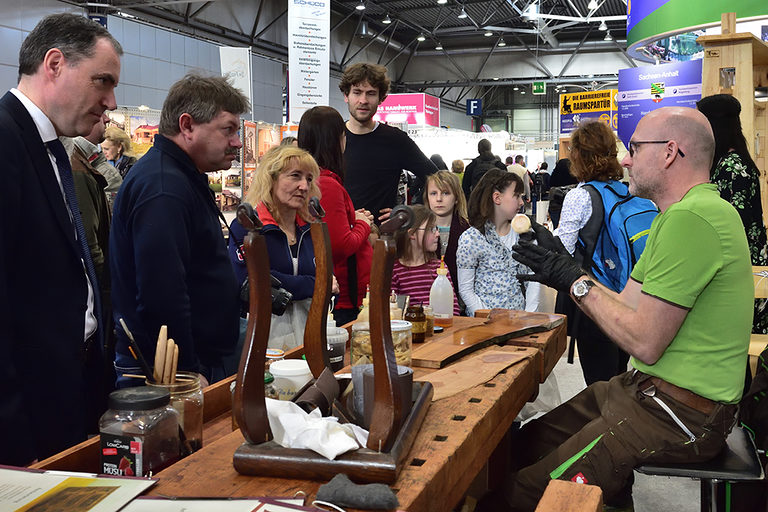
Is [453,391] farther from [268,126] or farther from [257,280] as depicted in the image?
[268,126]

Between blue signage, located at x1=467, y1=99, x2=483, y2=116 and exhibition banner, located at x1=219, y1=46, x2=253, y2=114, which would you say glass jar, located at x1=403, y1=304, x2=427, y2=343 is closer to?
→ exhibition banner, located at x1=219, y1=46, x2=253, y2=114

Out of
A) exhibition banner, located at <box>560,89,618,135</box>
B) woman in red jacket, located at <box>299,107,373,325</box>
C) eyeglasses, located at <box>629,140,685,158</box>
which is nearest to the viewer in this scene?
eyeglasses, located at <box>629,140,685,158</box>

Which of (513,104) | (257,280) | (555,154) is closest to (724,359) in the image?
(257,280)

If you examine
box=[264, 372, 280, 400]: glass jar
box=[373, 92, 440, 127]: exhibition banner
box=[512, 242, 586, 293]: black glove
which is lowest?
box=[264, 372, 280, 400]: glass jar

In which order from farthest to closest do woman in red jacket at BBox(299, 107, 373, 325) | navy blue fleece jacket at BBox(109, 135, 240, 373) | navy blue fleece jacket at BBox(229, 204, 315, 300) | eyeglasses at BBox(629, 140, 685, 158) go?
1. woman in red jacket at BBox(299, 107, 373, 325)
2. navy blue fleece jacket at BBox(229, 204, 315, 300)
3. eyeglasses at BBox(629, 140, 685, 158)
4. navy blue fleece jacket at BBox(109, 135, 240, 373)

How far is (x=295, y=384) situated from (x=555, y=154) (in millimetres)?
18686

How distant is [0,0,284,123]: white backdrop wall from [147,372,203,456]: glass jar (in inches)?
370

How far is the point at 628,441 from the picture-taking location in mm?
1947

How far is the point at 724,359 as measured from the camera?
6.24 feet

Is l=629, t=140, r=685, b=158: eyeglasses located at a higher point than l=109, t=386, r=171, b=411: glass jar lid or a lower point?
higher

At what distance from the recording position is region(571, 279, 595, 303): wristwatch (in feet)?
6.88

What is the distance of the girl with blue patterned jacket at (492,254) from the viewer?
3572 millimetres

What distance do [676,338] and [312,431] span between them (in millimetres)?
1216

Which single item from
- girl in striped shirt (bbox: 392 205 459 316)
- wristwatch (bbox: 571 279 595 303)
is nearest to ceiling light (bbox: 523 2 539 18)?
girl in striped shirt (bbox: 392 205 459 316)
